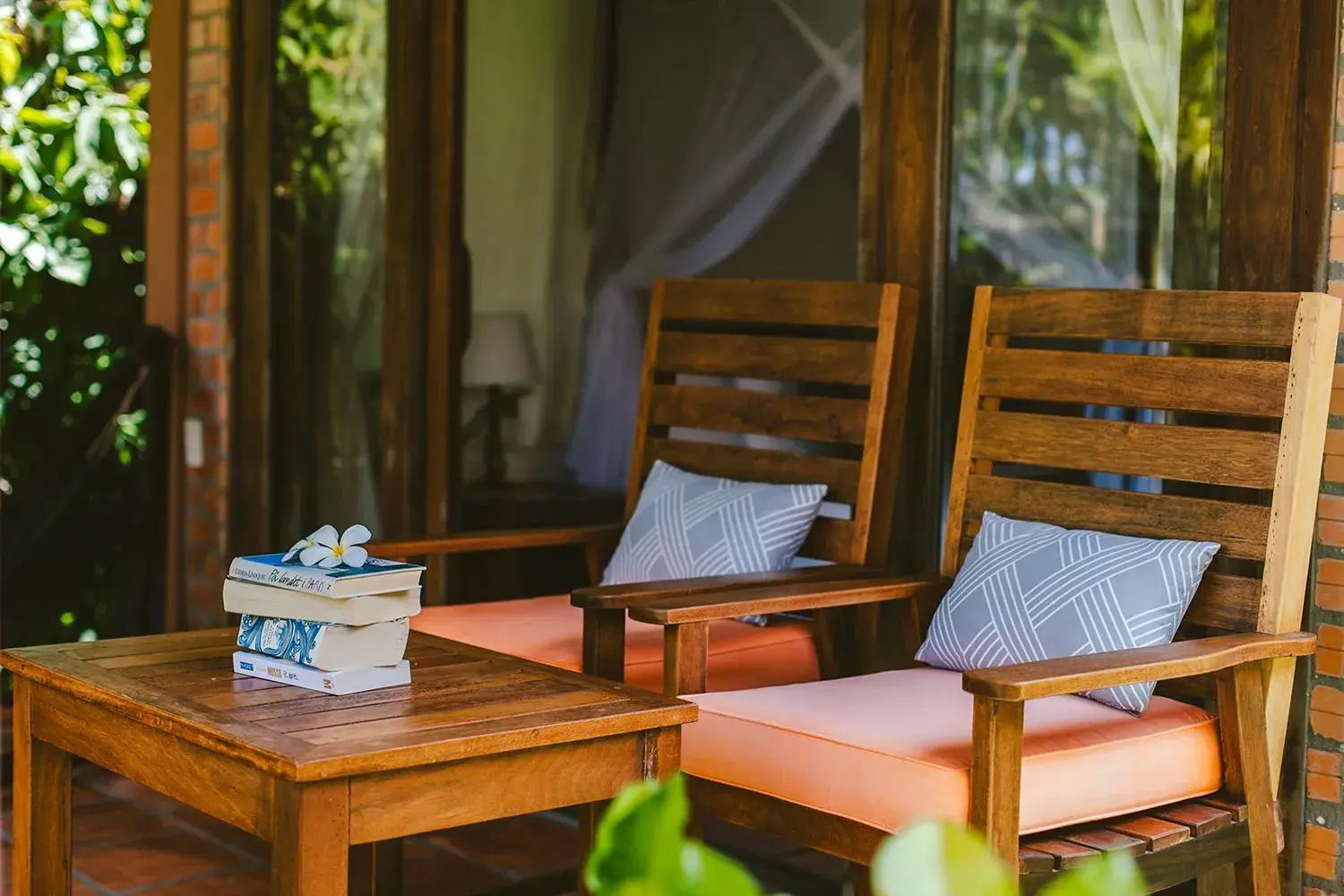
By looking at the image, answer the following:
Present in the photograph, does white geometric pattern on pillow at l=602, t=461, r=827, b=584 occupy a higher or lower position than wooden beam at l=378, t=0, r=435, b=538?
lower

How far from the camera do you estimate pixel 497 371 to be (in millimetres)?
3730

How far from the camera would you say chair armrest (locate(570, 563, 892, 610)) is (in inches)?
92.1

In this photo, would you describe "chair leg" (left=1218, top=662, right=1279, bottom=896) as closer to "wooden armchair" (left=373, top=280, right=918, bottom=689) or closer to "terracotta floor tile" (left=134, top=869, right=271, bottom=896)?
"wooden armchair" (left=373, top=280, right=918, bottom=689)

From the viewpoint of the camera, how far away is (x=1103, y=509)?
7.87 ft

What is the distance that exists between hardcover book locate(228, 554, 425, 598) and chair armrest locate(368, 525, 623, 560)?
64 centimetres

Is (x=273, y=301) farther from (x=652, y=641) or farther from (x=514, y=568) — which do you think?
(x=652, y=641)

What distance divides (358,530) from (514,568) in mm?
1632

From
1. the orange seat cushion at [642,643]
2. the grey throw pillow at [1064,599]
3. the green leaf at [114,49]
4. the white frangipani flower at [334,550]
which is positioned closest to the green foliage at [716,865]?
the white frangipani flower at [334,550]

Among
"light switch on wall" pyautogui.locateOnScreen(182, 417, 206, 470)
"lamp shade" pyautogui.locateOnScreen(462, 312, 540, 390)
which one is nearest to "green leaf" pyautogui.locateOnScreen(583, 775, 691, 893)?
"lamp shade" pyautogui.locateOnScreen(462, 312, 540, 390)

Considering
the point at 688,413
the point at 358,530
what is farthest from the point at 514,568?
the point at 358,530

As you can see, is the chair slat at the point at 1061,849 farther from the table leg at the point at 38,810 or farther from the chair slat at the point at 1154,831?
the table leg at the point at 38,810

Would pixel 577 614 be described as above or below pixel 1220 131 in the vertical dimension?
below

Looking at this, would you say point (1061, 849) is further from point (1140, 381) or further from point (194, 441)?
point (194, 441)

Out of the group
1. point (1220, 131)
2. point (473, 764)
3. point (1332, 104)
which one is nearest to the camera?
point (473, 764)
